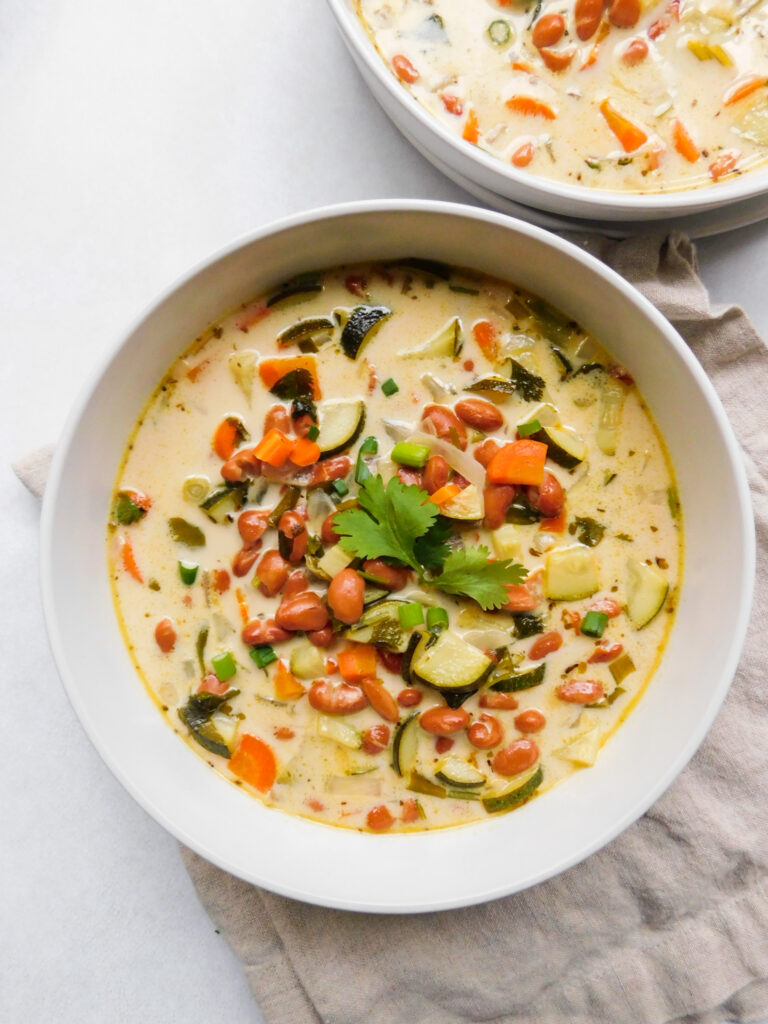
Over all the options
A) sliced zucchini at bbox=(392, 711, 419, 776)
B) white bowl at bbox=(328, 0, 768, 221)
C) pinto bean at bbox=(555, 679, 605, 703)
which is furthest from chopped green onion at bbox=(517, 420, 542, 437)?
sliced zucchini at bbox=(392, 711, 419, 776)

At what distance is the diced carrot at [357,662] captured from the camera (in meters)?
2.51

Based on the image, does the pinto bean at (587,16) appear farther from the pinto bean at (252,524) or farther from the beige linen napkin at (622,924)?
the pinto bean at (252,524)

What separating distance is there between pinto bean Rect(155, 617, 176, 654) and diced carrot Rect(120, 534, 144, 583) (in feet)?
0.43

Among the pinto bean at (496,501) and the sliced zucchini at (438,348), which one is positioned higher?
the sliced zucchini at (438,348)

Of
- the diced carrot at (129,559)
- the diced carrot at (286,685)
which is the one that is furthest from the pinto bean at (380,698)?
the diced carrot at (129,559)

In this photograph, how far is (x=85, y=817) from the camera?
9.17ft

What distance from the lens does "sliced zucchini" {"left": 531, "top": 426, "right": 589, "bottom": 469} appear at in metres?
2.49

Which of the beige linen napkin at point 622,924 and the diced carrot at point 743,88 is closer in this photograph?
the beige linen napkin at point 622,924

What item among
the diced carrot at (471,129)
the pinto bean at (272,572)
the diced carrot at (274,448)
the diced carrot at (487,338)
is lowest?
the pinto bean at (272,572)

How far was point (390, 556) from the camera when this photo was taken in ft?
8.03

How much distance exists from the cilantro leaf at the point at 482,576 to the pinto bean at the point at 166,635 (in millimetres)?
759

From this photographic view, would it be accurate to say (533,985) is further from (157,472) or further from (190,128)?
(190,128)

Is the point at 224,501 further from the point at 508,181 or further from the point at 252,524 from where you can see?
the point at 508,181

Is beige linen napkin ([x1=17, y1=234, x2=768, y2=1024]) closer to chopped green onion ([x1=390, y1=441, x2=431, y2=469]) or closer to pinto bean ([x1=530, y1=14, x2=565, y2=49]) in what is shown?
pinto bean ([x1=530, y1=14, x2=565, y2=49])
